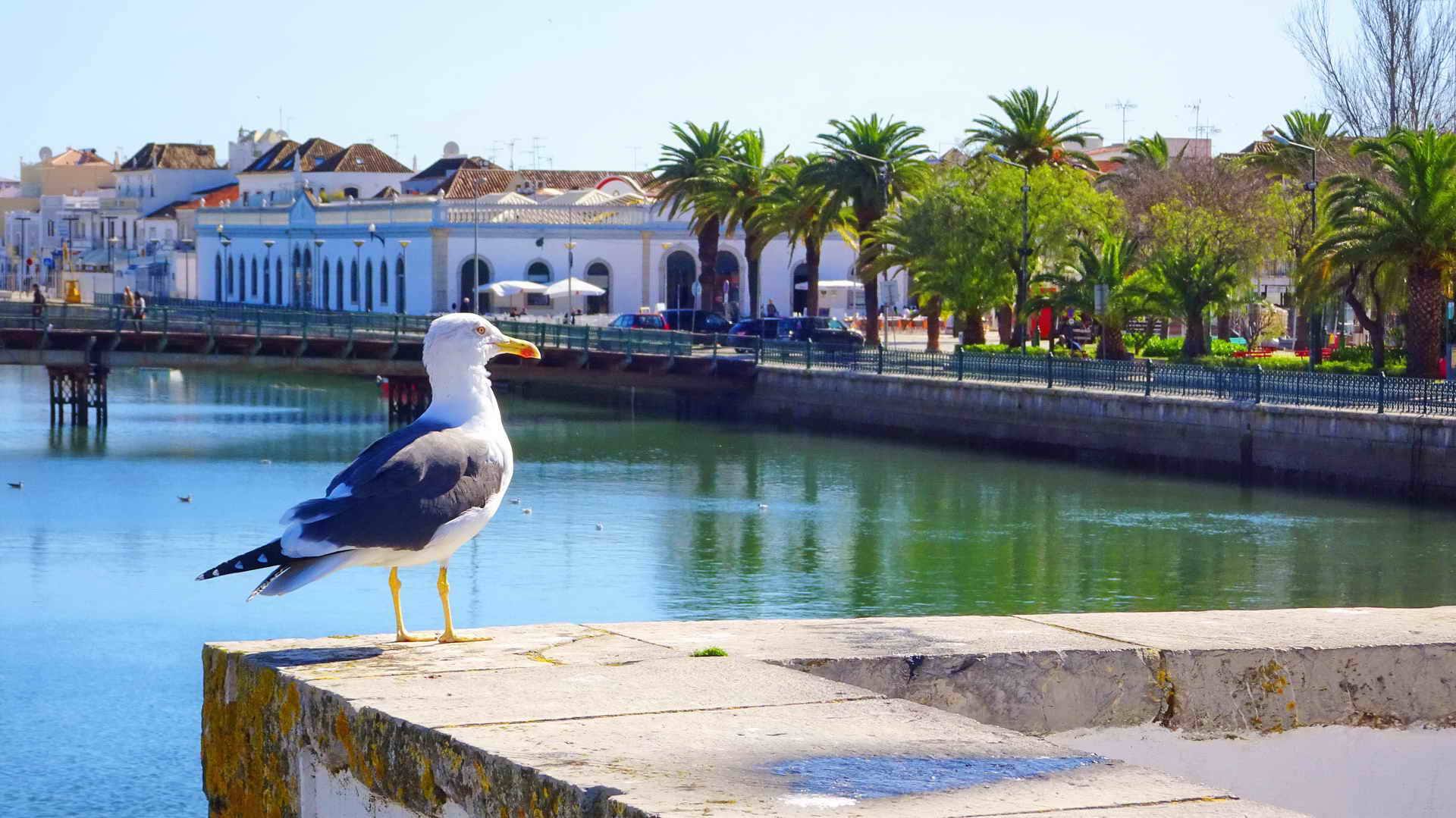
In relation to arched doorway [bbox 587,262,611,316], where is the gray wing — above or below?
below

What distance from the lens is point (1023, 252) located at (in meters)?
48.8

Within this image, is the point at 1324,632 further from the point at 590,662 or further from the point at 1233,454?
the point at 1233,454

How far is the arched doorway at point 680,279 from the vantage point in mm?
82938

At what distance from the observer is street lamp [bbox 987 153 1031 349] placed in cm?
4869

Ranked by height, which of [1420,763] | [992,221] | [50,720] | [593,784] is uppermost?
[992,221]

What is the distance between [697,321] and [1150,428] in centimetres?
2931

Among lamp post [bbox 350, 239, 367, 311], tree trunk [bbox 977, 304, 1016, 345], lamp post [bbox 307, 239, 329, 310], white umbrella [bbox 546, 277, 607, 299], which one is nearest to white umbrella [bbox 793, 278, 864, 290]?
white umbrella [bbox 546, 277, 607, 299]

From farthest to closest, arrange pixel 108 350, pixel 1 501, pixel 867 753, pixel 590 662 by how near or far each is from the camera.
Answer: pixel 108 350
pixel 1 501
pixel 590 662
pixel 867 753

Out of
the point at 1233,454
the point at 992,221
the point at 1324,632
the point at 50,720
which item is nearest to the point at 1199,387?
the point at 1233,454

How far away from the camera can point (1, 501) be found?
3491 centimetres

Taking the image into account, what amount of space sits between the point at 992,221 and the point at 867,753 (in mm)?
47847

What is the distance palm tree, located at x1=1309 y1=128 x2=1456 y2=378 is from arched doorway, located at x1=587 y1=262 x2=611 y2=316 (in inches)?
1766

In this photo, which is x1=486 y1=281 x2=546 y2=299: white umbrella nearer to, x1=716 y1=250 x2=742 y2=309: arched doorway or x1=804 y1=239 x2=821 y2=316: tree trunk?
x1=716 y1=250 x2=742 y2=309: arched doorway

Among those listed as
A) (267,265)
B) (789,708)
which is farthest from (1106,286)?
(267,265)
